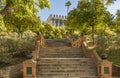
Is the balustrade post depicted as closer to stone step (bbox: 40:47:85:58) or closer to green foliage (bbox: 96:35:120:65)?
green foliage (bbox: 96:35:120:65)

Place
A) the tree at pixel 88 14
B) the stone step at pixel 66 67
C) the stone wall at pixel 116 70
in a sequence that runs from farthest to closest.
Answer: the tree at pixel 88 14
the stone wall at pixel 116 70
the stone step at pixel 66 67

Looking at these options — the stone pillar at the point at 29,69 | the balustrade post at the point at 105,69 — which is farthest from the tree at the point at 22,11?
the balustrade post at the point at 105,69

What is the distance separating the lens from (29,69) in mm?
17750

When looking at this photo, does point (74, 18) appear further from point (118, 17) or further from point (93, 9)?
point (118, 17)

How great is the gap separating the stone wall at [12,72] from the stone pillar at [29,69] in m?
1.68

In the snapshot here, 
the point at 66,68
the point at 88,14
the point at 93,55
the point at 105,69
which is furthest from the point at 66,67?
the point at 88,14

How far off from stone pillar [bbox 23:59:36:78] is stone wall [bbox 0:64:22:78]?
1.68 m

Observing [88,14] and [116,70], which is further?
[88,14]

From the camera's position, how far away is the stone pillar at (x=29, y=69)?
17578 mm

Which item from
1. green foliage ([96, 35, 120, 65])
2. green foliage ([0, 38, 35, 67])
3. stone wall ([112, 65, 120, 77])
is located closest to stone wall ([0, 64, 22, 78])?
green foliage ([0, 38, 35, 67])

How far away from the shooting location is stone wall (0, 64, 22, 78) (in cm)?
1909

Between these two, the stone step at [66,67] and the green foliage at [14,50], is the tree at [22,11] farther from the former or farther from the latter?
the stone step at [66,67]

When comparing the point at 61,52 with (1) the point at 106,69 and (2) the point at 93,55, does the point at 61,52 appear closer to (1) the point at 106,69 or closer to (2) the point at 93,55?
(2) the point at 93,55

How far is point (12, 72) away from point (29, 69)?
87.2 inches
